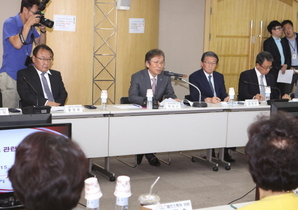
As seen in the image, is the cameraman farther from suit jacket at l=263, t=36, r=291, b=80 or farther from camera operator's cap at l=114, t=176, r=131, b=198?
suit jacket at l=263, t=36, r=291, b=80

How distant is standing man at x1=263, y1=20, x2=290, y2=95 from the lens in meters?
6.78

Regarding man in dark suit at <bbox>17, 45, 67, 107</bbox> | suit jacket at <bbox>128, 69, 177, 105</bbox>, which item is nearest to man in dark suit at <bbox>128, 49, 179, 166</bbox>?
suit jacket at <bbox>128, 69, 177, 105</bbox>

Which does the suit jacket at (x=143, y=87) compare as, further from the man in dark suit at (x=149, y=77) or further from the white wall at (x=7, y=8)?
the white wall at (x=7, y=8)

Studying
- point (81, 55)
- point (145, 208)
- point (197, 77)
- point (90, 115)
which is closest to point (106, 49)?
point (81, 55)

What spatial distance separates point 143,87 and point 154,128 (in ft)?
2.49

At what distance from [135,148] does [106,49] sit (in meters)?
2.39

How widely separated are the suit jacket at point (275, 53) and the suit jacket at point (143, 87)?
250 cm

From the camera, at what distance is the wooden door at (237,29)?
23.6ft

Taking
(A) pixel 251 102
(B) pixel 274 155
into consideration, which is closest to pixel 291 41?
(A) pixel 251 102

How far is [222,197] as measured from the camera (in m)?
3.74

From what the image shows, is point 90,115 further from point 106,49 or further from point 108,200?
point 106,49

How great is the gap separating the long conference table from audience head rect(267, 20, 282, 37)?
Result: 2.72 metres

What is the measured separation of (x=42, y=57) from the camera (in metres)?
4.27

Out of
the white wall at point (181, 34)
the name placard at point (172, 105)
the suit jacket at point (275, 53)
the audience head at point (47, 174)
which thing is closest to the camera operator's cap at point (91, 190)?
the audience head at point (47, 174)
